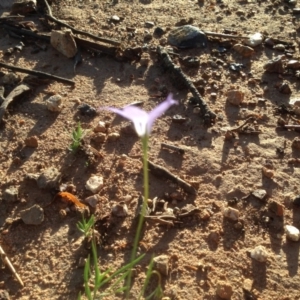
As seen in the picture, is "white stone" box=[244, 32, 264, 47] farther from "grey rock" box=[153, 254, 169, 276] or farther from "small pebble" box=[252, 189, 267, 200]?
"grey rock" box=[153, 254, 169, 276]

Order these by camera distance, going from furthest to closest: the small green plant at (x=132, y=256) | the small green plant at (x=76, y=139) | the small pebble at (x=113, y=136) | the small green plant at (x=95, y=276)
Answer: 1. the small pebble at (x=113, y=136)
2. the small green plant at (x=76, y=139)
3. the small green plant at (x=95, y=276)
4. the small green plant at (x=132, y=256)

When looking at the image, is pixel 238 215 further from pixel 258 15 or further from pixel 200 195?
pixel 258 15

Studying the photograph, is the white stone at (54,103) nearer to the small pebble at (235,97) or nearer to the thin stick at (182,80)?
the thin stick at (182,80)

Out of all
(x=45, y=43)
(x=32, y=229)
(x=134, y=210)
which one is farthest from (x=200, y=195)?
(x=45, y=43)

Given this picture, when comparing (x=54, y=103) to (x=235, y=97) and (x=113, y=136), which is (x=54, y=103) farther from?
(x=235, y=97)

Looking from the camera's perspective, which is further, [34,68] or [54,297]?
[34,68]

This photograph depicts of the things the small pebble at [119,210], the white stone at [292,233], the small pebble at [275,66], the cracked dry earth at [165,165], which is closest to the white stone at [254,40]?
the cracked dry earth at [165,165]

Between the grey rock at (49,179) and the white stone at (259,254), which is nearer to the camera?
the white stone at (259,254)
